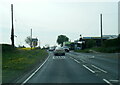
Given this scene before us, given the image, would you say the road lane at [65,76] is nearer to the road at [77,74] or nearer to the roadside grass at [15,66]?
the road at [77,74]

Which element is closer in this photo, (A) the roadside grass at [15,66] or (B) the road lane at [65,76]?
(B) the road lane at [65,76]

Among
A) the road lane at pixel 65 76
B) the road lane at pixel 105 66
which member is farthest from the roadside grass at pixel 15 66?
the road lane at pixel 105 66

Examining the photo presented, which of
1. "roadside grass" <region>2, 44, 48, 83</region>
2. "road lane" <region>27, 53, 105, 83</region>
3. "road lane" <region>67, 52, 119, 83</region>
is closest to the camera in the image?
"road lane" <region>27, 53, 105, 83</region>

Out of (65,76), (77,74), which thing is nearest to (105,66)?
(77,74)

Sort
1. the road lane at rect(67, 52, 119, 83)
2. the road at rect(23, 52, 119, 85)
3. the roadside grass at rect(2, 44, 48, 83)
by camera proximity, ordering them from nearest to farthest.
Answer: the road at rect(23, 52, 119, 85), the roadside grass at rect(2, 44, 48, 83), the road lane at rect(67, 52, 119, 83)

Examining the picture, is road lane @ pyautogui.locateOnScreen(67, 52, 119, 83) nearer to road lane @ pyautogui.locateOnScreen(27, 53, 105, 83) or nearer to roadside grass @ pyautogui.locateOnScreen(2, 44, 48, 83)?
road lane @ pyautogui.locateOnScreen(27, 53, 105, 83)

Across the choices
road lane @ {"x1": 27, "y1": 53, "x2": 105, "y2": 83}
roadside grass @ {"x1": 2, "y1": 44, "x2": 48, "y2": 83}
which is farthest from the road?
roadside grass @ {"x1": 2, "y1": 44, "x2": 48, "y2": 83}

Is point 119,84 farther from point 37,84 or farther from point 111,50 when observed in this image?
point 111,50

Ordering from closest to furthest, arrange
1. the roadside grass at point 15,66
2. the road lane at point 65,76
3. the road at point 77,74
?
the road lane at point 65,76 → the road at point 77,74 → the roadside grass at point 15,66

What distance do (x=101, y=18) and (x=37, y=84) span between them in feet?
167

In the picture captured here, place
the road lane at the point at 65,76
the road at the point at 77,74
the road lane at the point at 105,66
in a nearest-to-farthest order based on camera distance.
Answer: the road lane at the point at 65,76 < the road at the point at 77,74 < the road lane at the point at 105,66

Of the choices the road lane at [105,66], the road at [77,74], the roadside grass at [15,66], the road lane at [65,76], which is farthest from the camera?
the road lane at [105,66]

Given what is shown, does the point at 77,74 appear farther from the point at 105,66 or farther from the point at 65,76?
the point at 105,66

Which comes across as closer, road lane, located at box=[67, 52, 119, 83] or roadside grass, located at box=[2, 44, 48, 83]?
roadside grass, located at box=[2, 44, 48, 83]
